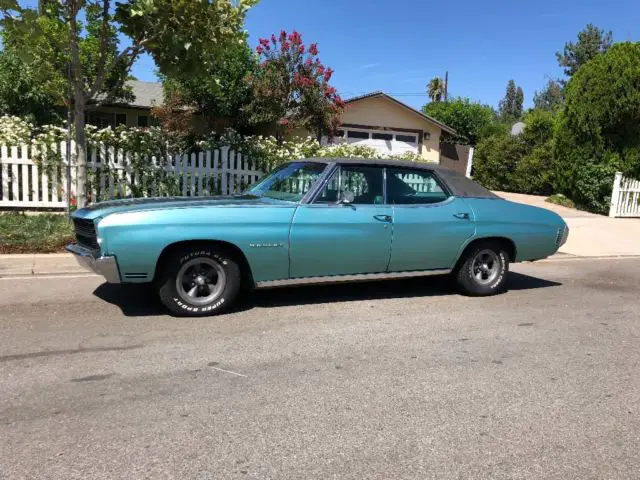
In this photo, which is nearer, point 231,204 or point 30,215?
point 231,204

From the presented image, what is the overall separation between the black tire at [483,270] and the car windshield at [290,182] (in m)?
2.10

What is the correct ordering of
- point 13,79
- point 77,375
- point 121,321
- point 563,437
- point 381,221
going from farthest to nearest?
point 13,79 → point 381,221 → point 121,321 → point 77,375 → point 563,437

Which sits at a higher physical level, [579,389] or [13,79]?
[13,79]

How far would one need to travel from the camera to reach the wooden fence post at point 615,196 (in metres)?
16.0

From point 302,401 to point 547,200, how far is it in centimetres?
1752

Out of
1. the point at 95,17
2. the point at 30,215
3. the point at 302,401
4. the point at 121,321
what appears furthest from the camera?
the point at 30,215

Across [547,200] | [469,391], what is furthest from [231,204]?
[547,200]

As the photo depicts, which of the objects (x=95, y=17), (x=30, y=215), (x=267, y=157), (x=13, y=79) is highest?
(x=13, y=79)

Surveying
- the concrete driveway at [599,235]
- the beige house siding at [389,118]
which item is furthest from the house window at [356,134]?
the concrete driveway at [599,235]

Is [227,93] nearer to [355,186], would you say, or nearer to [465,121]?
[355,186]

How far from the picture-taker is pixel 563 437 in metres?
3.27

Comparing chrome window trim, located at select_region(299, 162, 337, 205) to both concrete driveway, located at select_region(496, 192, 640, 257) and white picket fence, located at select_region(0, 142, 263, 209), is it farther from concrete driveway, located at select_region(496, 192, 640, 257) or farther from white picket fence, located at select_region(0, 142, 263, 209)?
concrete driveway, located at select_region(496, 192, 640, 257)

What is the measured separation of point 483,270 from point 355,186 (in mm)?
2026

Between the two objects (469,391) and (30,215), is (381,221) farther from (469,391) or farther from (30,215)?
(30,215)
